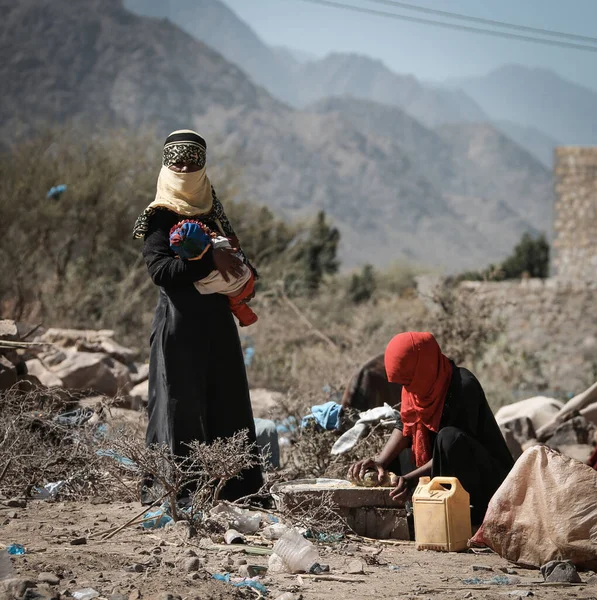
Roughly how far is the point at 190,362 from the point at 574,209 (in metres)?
17.0

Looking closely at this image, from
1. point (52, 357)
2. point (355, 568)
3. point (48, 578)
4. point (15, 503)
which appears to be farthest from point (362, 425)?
point (52, 357)

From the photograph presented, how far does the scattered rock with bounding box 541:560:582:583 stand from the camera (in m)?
3.60

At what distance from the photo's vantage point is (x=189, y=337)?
15.7ft

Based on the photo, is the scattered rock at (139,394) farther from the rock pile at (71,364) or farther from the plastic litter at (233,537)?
the plastic litter at (233,537)

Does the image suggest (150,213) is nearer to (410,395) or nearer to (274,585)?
(410,395)

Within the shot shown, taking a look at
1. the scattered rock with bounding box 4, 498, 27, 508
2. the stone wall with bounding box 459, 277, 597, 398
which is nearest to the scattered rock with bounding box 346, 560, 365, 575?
the scattered rock with bounding box 4, 498, 27, 508

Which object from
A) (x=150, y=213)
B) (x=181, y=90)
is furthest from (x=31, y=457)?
(x=181, y=90)

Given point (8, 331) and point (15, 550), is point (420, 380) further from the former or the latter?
point (8, 331)

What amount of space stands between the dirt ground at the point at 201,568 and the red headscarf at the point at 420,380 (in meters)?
0.60

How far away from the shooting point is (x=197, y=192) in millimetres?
4949

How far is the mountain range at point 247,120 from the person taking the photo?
3782 inches

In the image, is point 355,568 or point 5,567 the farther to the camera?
point 355,568

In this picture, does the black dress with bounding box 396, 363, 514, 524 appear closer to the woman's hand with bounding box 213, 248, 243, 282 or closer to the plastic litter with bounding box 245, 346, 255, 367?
the woman's hand with bounding box 213, 248, 243, 282

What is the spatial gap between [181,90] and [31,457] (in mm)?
119262
